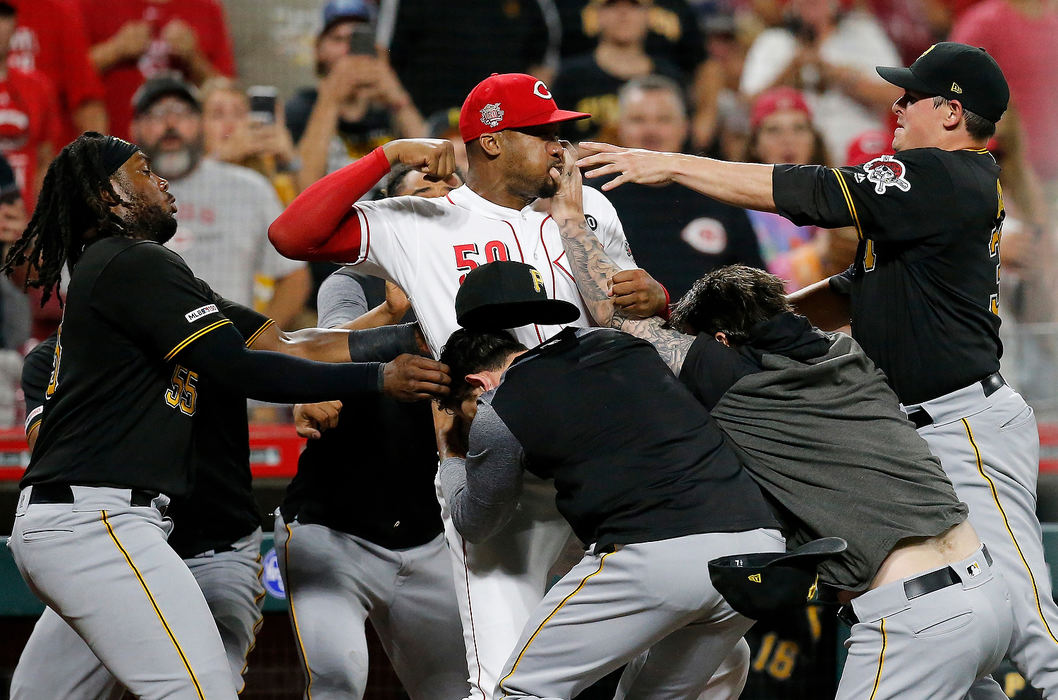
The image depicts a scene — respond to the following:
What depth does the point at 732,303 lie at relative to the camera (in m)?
2.67

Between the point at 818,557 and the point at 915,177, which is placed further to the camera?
the point at 915,177

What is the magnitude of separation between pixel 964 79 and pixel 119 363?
2.08m

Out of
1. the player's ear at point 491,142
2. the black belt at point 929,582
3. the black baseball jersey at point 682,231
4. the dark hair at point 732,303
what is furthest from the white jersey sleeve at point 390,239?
the black baseball jersey at point 682,231

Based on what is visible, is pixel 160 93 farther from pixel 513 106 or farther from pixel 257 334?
pixel 513 106

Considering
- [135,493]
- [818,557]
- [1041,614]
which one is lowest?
[1041,614]

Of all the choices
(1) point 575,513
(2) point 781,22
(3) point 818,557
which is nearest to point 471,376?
(1) point 575,513

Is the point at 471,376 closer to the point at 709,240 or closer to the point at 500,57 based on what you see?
the point at 709,240

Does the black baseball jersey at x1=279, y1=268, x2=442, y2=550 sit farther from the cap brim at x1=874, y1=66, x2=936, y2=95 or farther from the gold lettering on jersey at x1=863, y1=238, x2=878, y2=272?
the cap brim at x1=874, y1=66, x2=936, y2=95

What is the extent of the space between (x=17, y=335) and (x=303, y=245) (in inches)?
109

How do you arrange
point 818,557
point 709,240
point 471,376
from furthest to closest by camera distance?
point 709,240
point 471,376
point 818,557

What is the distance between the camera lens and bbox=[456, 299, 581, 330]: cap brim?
254cm

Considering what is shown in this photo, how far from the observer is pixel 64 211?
2.67 metres

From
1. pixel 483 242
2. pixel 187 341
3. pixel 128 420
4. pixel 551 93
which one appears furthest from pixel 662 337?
pixel 551 93

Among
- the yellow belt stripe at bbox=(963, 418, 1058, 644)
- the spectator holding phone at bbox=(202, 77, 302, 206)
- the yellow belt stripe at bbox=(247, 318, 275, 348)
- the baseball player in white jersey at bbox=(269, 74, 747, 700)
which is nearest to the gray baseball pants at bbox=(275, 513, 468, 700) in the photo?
the baseball player in white jersey at bbox=(269, 74, 747, 700)
